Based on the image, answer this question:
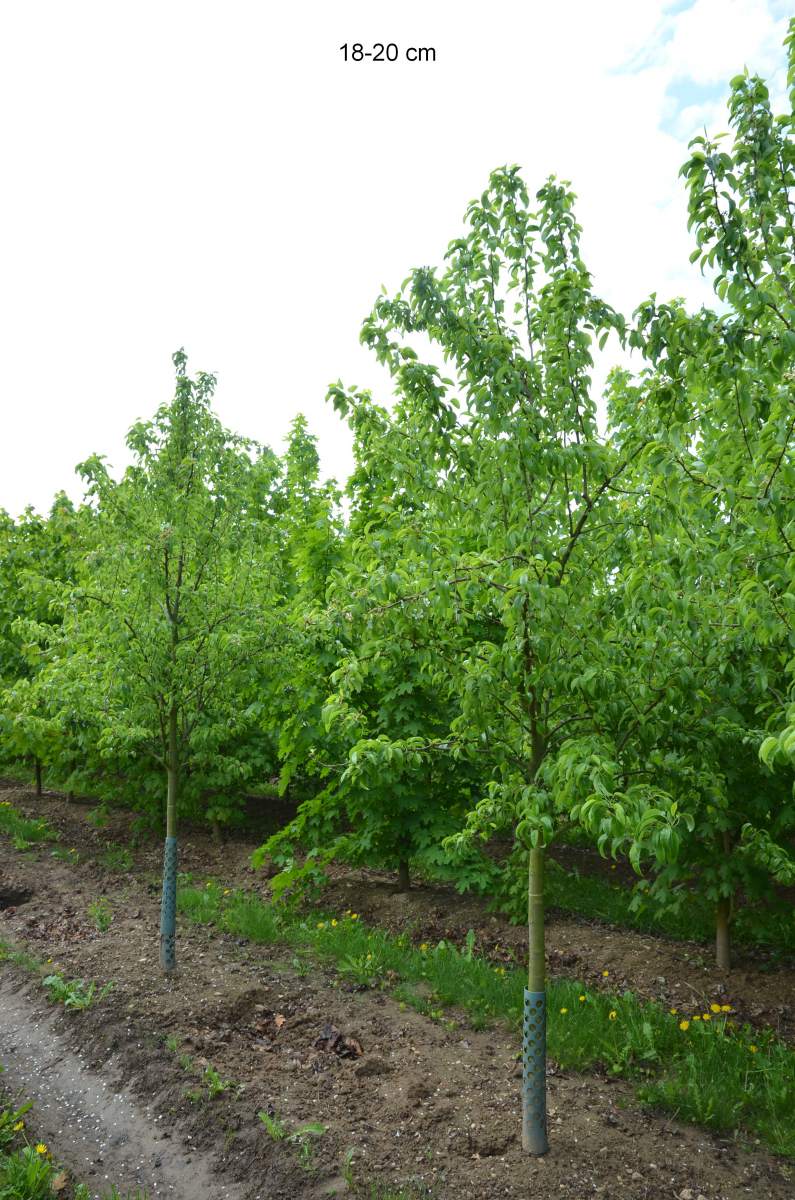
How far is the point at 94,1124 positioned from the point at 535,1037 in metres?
2.58

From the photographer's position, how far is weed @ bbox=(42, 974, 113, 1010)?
19.5 ft

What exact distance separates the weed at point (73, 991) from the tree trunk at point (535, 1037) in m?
3.38

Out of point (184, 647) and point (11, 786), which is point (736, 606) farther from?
point (11, 786)

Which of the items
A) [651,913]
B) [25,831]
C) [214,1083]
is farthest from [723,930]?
[25,831]

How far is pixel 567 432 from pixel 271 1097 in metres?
4.02

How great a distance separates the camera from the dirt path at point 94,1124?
4.12 meters

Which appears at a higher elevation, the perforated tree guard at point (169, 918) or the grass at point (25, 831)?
the perforated tree guard at point (169, 918)

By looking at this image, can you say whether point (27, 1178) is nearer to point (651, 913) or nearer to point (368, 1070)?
point (368, 1070)

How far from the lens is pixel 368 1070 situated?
4.98 meters

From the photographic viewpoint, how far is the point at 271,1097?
4.68 metres

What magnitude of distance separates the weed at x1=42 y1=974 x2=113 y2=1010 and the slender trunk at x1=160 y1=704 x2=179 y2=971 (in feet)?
1.69

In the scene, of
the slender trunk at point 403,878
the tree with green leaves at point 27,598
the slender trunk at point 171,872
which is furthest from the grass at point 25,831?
the slender trunk at point 403,878

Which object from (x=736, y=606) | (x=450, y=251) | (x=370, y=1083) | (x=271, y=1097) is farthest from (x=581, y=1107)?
(x=450, y=251)

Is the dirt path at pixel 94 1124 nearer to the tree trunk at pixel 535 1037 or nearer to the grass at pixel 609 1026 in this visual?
the tree trunk at pixel 535 1037
